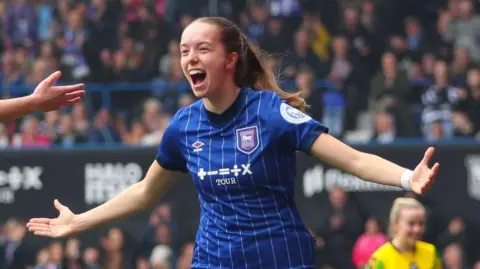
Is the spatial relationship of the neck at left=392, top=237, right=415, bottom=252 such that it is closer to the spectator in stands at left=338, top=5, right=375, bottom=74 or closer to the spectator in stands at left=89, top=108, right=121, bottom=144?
the spectator in stands at left=338, top=5, right=375, bottom=74

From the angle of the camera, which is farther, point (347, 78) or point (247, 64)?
point (347, 78)

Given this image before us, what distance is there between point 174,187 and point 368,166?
29.5 ft

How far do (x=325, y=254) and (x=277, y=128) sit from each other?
7.99 meters

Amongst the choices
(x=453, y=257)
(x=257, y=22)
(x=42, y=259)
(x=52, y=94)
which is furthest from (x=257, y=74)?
(x=257, y=22)

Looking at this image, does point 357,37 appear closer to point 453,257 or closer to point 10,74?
point 453,257

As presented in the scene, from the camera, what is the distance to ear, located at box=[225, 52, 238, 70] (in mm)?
6324

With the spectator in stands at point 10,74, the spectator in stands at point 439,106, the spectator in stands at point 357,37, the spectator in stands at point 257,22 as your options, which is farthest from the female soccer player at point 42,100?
the spectator in stands at point 257,22

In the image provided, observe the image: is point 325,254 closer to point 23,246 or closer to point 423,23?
point 23,246

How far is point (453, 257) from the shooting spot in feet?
44.2

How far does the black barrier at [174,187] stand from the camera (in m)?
14.0

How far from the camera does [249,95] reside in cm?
630

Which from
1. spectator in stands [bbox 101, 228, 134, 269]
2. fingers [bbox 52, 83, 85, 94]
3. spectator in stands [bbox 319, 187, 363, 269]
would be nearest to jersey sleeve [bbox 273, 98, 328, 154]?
fingers [bbox 52, 83, 85, 94]

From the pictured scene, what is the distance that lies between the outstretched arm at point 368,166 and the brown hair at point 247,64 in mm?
444

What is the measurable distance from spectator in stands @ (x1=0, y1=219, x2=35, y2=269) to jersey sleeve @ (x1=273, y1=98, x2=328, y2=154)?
368 inches
